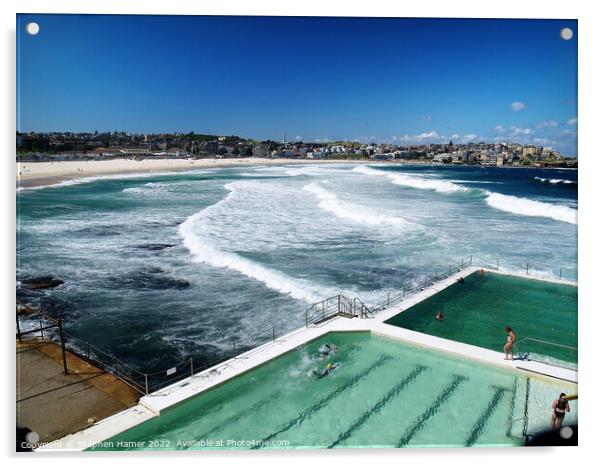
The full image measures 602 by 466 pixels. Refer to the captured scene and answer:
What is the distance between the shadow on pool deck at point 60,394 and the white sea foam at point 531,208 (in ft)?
52.5

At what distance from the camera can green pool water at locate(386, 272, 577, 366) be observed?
6.01 metres

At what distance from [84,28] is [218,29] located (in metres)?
1.20

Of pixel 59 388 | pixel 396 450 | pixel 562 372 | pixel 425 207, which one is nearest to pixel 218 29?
pixel 59 388

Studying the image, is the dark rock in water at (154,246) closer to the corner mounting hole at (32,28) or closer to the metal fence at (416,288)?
the metal fence at (416,288)

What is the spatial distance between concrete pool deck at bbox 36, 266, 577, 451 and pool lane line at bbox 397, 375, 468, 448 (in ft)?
1.53

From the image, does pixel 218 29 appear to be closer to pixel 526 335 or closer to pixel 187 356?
pixel 187 356

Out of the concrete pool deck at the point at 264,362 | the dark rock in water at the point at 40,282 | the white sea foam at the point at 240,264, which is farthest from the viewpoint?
the white sea foam at the point at 240,264

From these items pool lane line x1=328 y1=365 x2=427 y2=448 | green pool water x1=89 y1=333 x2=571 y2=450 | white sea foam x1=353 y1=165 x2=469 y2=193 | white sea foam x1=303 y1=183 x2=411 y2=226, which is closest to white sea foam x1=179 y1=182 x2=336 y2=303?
green pool water x1=89 y1=333 x2=571 y2=450

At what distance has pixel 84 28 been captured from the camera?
427 centimetres

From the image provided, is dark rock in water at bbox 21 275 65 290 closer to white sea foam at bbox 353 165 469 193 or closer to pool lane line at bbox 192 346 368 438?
pool lane line at bbox 192 346 368 438

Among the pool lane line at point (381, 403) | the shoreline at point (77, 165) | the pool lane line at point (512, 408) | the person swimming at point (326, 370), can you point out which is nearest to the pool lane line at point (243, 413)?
the person swimming at point (326, 370)

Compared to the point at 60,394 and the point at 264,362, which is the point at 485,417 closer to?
the point at 264,362

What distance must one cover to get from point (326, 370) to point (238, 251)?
19.1 ft

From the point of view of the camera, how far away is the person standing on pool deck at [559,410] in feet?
13.0
